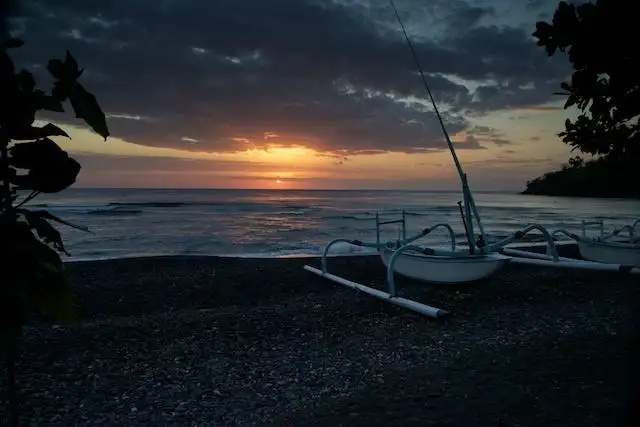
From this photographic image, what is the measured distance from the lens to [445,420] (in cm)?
438

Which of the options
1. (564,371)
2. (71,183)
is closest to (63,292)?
(71,183)

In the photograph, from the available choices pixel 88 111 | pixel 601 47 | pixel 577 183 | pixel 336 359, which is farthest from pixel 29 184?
pixel 577 183

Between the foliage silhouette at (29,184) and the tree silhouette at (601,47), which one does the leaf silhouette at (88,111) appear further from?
the tree silhouette at (601,47)

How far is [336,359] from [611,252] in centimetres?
956

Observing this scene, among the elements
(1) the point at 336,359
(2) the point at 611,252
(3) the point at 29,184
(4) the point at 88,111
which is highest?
(4) the point at 88,111

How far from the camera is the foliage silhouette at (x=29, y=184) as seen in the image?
1342 millimetres

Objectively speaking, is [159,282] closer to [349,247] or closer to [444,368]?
[444,368]

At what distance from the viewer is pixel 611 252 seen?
41.4 feet

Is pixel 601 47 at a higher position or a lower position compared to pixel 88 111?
higher

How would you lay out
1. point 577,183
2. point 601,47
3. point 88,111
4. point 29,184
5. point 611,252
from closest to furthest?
point 88,111
point 29,184
point 601,47
point 611,252
point 577,183

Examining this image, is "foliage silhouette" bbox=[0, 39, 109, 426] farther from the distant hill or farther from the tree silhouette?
the distant hill

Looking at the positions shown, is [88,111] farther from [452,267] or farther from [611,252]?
[611,252]

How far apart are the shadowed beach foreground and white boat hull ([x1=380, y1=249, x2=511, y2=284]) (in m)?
0.31

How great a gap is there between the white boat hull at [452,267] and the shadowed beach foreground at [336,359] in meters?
0.31
